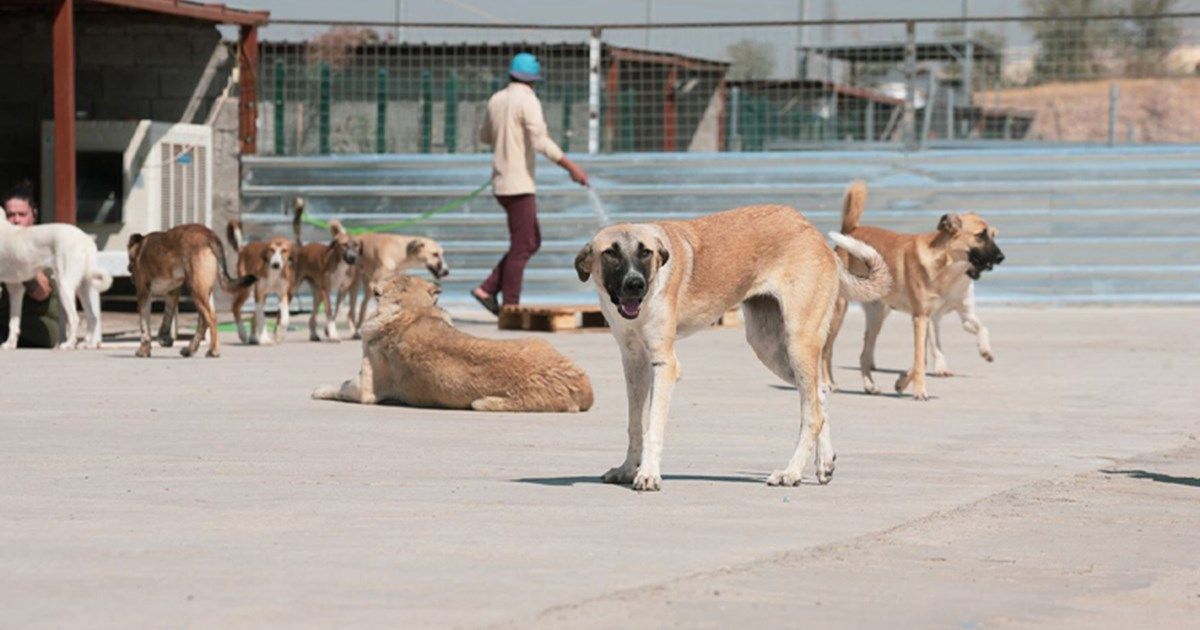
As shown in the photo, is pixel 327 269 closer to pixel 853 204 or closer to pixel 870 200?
pixel 853 204

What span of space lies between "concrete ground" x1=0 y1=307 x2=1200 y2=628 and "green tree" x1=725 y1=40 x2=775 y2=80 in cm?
1196

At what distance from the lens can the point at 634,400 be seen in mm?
8859

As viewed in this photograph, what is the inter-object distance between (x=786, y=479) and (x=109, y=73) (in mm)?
15549

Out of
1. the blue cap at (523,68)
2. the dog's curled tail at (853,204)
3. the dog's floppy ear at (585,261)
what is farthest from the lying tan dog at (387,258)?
the dog's floppy ear at (585,261)

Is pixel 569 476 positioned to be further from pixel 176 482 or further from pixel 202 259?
pixel 202 259

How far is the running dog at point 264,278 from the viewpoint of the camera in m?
18.1

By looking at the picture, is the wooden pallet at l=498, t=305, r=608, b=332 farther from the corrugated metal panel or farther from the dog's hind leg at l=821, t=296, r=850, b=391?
the dog's hind leg at l=821, t=296, r=850, b=391

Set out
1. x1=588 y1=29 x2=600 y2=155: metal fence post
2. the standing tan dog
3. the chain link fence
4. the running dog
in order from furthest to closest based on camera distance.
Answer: the chain link fence
x1=588 y1=29 x2=600 y2=155: metal fence post
the running dog
the standing tan dog

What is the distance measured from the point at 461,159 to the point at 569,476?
50.8 feet

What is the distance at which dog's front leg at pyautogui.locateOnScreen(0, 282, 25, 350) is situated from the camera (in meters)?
17.4

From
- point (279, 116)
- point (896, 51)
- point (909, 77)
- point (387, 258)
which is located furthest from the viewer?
point (896, 51)

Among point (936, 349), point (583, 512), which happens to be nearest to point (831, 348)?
point (936, 349)

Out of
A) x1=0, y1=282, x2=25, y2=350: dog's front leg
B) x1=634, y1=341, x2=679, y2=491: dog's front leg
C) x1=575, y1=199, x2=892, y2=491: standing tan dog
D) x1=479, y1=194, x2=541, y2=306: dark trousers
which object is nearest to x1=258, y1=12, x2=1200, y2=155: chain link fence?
x1=479, y1=194, x2=541, y2=306: dark trousers

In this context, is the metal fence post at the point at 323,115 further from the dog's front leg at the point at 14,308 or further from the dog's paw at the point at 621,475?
the dog's paw at the point at 621,475
